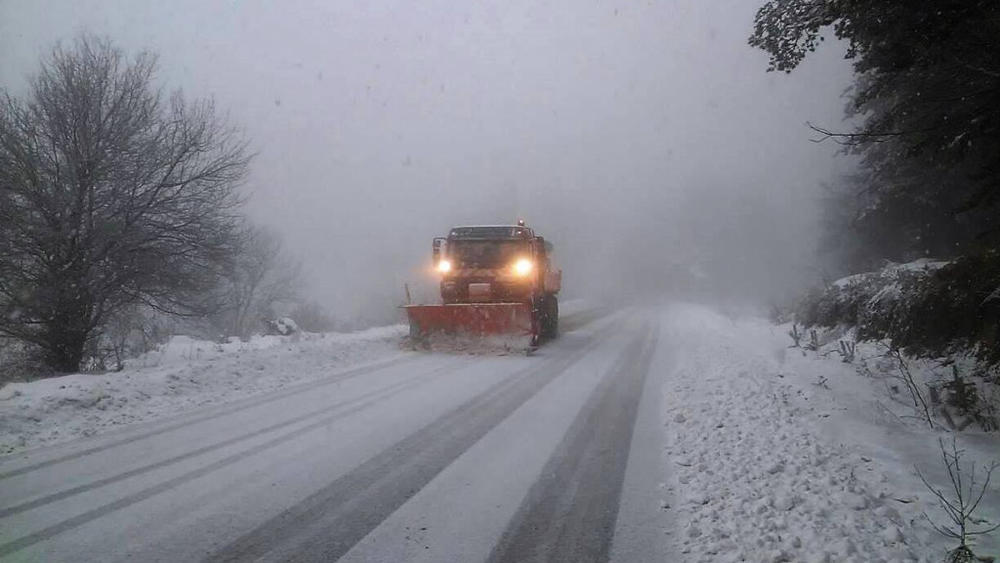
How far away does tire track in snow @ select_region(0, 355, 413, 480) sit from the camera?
15.3 ft

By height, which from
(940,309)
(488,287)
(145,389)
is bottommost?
(145,389)

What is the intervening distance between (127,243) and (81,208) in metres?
0.92

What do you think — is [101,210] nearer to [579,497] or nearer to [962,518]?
[579,497]

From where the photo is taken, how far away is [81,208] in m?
9.15

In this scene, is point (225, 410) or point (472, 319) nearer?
point (225, 410)

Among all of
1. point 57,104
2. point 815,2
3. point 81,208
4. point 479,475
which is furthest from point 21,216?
point 815,2

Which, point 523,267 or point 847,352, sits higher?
point 523,267

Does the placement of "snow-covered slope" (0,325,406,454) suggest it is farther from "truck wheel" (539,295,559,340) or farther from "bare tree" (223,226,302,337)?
"bare tree" (223,226,302,337)

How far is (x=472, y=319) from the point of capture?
39.9 ft

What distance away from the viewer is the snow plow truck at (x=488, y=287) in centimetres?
1202

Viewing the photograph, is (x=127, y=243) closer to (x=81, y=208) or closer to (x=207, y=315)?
(x=81, y=208)

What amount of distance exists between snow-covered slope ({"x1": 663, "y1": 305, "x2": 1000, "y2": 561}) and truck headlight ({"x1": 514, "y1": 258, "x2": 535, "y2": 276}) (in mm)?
5533

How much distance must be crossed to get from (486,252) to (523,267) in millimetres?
1030

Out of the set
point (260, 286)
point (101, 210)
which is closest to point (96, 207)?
point (101, 210)
